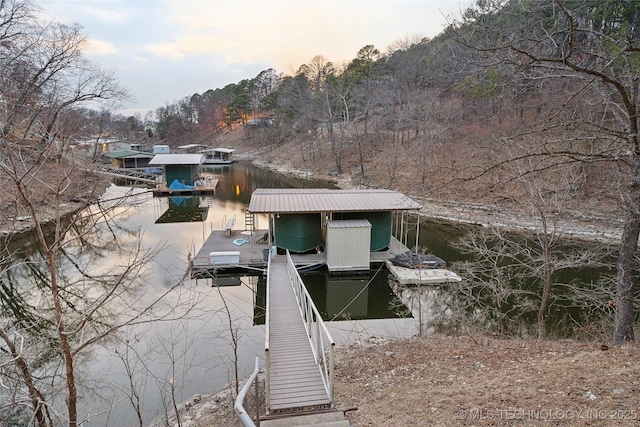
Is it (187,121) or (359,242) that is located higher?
(187,121)

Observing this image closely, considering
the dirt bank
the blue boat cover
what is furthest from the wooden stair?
the blue boat cover

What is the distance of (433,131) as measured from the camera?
3284 centimetres

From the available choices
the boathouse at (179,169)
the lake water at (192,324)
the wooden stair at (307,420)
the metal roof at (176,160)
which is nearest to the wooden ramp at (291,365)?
the wooden stair at (307,420)

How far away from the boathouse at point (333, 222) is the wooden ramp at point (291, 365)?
4.78m

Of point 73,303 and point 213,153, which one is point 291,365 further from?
point 213,153

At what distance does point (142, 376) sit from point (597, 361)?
8.86m

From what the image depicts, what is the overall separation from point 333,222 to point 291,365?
8156mm

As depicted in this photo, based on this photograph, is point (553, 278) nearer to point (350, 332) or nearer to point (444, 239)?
point (444, 239)

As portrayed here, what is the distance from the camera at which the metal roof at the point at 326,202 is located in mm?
14453

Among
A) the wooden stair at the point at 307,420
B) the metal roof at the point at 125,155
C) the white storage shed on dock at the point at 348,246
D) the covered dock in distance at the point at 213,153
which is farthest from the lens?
the covered dock in distance at the point at 213,153

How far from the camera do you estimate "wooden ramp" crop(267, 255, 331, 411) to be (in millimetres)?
6000

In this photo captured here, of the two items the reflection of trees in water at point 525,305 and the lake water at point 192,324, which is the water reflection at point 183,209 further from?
the reflection of trees in water at point 525,305

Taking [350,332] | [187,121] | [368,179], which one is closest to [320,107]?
[368,179]

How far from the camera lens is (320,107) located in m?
42.2
